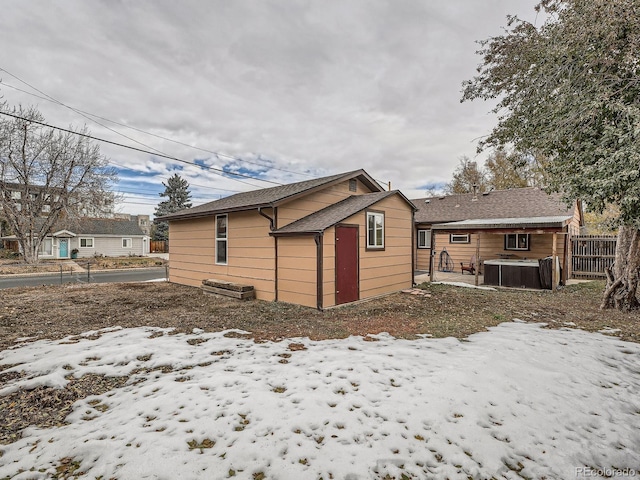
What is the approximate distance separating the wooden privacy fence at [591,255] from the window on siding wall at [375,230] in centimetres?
950

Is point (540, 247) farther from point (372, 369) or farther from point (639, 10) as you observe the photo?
point (372, 369)

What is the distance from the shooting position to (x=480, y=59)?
8469 millimetres

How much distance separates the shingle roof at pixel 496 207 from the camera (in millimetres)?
13320

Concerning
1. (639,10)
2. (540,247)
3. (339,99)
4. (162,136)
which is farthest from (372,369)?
(162,136)

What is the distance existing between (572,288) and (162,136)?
17.4m

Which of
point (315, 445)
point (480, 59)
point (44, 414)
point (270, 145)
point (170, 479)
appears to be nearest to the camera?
point (170, 479)

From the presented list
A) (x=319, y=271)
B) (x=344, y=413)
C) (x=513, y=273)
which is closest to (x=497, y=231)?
(x=513, y=273)

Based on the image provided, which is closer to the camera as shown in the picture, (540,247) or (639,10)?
(639,10)

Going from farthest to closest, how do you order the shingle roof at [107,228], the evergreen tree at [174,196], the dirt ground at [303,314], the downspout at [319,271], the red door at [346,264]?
the evergreen tree at [174,196]
the shingle roof at [107,228]
the red door at [346,264]
the downspout at [319,271]
the dirt ground at [303,314]

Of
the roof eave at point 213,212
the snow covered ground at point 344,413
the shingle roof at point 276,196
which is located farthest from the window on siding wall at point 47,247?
the snow covered ground at point 344,413

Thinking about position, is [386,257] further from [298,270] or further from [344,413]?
[344,413]

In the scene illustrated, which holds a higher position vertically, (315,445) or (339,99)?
(339,99)

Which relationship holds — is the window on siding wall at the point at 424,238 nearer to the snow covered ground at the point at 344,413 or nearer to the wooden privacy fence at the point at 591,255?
the wooden privacy fence at the point at 591,255

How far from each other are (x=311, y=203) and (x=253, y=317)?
3855 mm
